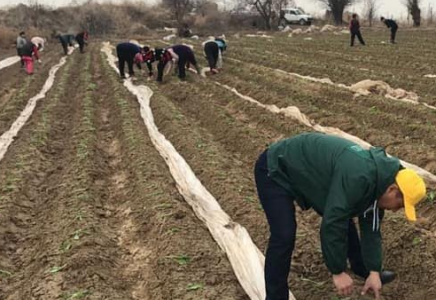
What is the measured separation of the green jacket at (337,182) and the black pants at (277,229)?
0.08m

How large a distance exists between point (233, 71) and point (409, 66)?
488cm

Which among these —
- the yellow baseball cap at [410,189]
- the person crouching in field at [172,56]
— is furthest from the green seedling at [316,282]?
the person crouching in field at [172,56]

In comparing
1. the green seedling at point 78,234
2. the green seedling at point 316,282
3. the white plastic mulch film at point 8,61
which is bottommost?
the green seedling at point 316,282

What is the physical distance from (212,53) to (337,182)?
1313 cm

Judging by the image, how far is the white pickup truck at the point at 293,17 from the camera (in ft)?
150

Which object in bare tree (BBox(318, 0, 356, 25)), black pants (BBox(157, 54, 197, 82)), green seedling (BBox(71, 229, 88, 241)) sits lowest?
green seedling (BBox(71, 229, 88, 241))

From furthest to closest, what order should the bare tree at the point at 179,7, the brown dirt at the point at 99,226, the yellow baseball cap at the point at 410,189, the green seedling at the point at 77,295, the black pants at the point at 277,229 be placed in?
the bare tree at the point at 179,7, the brown dirt at the point at 99,226, the green seedling at the point at 77,295, the black pants at the point at 277,229, the yellow baseball cap at the point at 410,189

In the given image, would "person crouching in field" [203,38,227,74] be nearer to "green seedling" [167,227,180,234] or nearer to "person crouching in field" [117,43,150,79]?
"person crouching in field" [117,43,150,79]

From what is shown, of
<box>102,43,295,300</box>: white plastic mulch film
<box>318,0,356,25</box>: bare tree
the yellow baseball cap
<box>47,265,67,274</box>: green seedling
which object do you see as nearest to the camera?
the yellow baseball cap

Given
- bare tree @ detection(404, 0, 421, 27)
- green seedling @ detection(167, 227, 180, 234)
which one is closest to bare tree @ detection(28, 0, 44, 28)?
bare tree @ detection(404, 0, 421, 27)

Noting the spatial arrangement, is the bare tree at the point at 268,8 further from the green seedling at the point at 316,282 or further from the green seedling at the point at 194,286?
the green seedling at the point at 194,286

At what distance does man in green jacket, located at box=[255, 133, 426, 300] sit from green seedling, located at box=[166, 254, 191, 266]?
48.5 inches

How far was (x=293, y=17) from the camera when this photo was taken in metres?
45.9

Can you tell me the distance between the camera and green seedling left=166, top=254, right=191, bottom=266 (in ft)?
14.8
